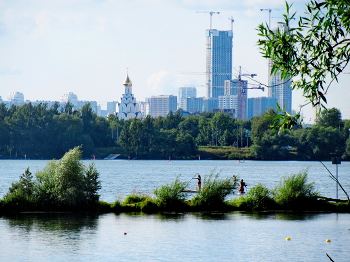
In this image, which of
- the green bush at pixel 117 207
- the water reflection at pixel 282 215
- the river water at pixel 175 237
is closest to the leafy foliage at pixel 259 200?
the water reflection at pixel 282 215

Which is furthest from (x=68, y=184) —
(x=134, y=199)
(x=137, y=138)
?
(x=137, y=138)

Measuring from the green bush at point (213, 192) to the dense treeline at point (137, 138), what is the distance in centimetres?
9933

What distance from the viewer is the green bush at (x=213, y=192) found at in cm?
3366

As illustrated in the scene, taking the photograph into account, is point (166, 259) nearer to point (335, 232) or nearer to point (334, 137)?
point (335, 232)

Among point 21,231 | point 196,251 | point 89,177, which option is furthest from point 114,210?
point 196,251

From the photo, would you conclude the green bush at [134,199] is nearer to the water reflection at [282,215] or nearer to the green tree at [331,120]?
the water reflection at [282,215]

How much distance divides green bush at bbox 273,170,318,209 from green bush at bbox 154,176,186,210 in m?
5.92

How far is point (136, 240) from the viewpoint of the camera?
2464cm

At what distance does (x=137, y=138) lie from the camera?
142 meters

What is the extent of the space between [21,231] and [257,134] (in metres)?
122

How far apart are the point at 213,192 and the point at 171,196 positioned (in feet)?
8.11

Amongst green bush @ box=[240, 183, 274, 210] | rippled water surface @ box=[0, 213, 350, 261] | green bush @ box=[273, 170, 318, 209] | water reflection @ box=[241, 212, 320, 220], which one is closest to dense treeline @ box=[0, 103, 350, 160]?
green bush @ box=[273, 170, 318, 209]

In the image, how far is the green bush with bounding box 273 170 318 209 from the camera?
112 feet

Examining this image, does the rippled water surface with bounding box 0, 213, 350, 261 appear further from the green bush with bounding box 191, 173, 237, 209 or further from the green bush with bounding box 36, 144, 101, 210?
the green bush with bounding box 191, 173, 237, 209
